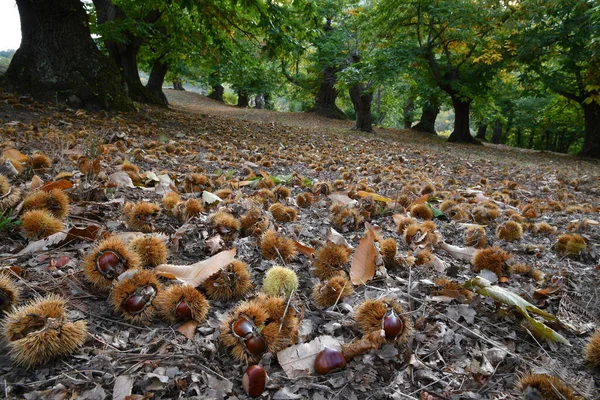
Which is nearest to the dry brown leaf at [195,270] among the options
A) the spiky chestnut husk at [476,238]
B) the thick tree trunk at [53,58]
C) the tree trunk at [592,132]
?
the spiky chestnut husk at [476,238]

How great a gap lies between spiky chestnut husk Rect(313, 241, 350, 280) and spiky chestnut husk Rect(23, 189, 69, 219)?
4.14 feet

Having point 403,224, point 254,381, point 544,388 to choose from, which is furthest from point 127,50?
point 544,388

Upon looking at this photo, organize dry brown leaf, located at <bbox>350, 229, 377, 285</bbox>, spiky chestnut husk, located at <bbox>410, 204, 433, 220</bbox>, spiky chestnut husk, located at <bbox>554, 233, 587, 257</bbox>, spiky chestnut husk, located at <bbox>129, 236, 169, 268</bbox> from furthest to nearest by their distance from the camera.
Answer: spiky chestnut husk, located at <bbox>410, 204, 433, 220</bbox>, spiky chestnut husk, located at <bbox>554, 233, 587, 257</bbox>, dry brown leaf, located at <bbox>350, 229, 377, 285</bbox>, spiky chestnut husk, located at <bbox>129, 236, 169, 268</bbox>

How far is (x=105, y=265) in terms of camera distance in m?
1.16

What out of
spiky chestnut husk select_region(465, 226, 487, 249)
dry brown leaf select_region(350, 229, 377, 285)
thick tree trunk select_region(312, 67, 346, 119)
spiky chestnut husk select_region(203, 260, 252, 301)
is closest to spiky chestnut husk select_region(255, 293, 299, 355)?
spiky chestnut husk select_region(203, 260, 252, 301)

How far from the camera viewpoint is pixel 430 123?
1895cm

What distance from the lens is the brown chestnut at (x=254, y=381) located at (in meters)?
0.89

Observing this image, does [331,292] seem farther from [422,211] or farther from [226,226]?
[422,211]

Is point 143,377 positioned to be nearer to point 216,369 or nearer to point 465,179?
point 216,369

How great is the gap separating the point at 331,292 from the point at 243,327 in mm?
436

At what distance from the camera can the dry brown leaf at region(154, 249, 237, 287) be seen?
126cm

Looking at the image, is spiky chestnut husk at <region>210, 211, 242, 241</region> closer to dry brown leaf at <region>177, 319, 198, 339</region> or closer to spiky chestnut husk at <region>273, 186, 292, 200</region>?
dry brown leaf at <region>177, 319, 198, 339</region>

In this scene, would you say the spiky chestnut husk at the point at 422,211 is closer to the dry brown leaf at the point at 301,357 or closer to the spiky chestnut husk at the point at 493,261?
the spiky chestnut husk at the point at 493,261

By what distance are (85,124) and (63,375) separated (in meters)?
5.60
